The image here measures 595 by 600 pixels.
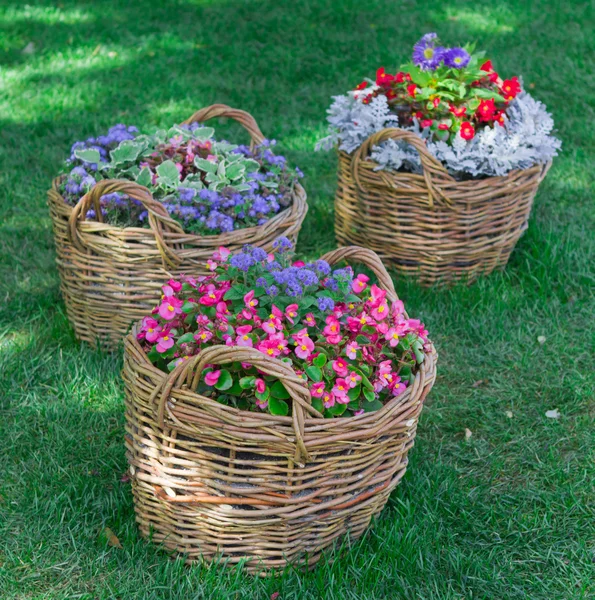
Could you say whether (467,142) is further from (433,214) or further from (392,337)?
(392,337)

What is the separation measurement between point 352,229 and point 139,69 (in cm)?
280

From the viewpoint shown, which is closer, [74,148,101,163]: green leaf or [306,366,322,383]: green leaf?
[306,366,322,383]: green leaf

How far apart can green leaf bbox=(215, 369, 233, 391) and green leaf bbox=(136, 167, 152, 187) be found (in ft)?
3.93

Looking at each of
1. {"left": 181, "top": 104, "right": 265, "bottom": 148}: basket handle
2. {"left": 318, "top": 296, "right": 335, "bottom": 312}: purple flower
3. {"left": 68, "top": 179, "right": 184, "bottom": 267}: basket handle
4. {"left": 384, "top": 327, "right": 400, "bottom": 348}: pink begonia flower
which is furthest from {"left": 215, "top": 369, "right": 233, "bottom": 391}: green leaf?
{"left": 181, "top": 104, "right": 265, "bottom": 148}: basket handle

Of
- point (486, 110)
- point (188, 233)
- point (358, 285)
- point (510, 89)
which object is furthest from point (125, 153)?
point (510, 89)

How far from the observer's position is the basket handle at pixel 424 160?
3135mm

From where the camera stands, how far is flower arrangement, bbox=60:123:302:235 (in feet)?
9.35

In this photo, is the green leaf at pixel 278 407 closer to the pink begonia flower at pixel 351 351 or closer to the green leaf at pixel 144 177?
the pink begonia flower at pixel 351 351

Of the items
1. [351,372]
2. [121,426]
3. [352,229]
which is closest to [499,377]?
[352,229]

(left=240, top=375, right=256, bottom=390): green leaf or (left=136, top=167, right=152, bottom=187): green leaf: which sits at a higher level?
(left=240, top=375, right=256, bottom=390): green leaf

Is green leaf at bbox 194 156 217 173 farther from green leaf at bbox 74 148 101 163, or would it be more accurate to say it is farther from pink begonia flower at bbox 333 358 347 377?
pink begonia flower at bbox 333 358 347 377

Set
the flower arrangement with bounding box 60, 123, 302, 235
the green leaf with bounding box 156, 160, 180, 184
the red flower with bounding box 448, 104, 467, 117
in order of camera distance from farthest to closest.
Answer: the red flower with bounding box 448, 104, 467, 117 < the green leaf with bounding box 156, 160, 180, 184 < the flower arrangement with bounding box 60, 123, 302, 235

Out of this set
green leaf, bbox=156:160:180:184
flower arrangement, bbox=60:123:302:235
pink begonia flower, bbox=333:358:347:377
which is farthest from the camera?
green leaf, bbox=156:160:180:184

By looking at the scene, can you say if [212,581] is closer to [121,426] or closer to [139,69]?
[121,426]
